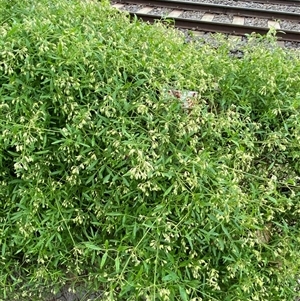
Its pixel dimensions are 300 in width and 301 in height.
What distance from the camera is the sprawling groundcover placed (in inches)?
73.5

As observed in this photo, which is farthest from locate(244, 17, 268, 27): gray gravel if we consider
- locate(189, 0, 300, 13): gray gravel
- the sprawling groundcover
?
the sprawling groundcover

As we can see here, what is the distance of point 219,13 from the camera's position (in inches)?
202

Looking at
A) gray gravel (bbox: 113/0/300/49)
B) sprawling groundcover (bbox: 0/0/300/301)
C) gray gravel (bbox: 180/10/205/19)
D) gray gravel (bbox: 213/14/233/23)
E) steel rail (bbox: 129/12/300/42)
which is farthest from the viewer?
gray gravel (bbox: 180/10/205/19)

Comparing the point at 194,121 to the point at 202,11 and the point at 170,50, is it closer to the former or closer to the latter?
the point at 170,50

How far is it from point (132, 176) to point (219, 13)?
13.1ft

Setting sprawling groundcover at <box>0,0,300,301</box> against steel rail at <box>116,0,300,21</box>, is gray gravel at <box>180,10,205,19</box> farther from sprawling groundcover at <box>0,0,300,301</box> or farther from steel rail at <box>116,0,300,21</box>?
sprawling groundcover at <box>0,0,300,301</box>

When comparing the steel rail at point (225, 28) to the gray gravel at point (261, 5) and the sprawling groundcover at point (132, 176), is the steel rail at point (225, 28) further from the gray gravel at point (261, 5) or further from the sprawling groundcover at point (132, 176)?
the sprawling groundcover at point (132, 176)

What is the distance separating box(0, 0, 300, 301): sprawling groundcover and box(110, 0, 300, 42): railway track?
103 inches

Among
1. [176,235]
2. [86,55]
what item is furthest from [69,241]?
[86,55]

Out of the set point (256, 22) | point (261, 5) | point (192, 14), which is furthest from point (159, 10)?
point (261, 5)

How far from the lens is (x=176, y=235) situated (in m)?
1.83

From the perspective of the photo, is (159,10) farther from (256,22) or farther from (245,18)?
(256,22)

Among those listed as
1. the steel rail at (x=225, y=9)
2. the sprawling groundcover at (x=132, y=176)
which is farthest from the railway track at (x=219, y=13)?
the sprawling groundcover at (x=132, y=176)

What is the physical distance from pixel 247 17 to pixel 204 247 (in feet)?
13.1
